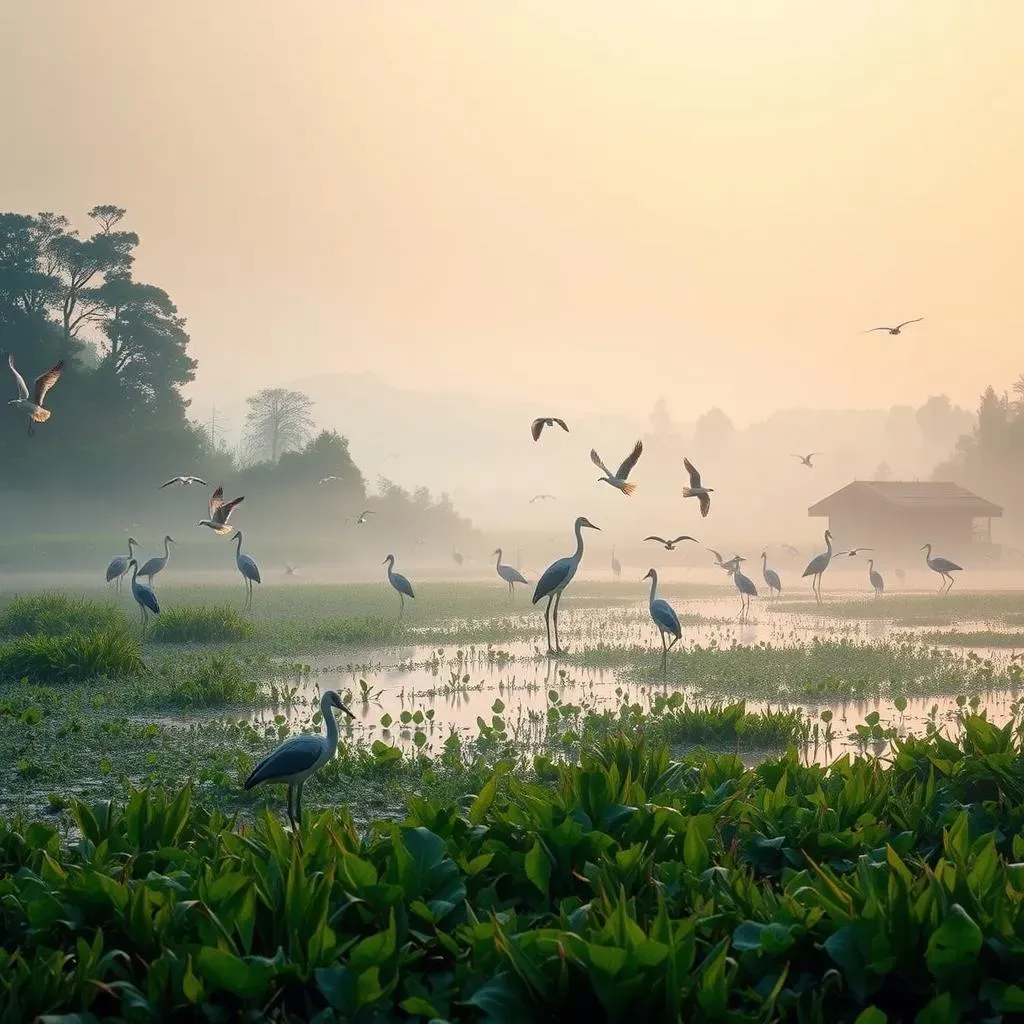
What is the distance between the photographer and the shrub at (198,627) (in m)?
18.3

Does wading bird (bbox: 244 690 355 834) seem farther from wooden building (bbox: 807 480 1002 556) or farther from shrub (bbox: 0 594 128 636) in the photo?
wooden building (bbox: 807 480 1002 556)

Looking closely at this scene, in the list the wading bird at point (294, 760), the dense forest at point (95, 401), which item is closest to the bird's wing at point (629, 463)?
the wading bird at point (294, 760)

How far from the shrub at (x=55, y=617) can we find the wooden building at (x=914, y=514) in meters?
39.2

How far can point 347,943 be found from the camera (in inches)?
152

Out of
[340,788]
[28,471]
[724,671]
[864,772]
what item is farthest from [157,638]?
[28,471]

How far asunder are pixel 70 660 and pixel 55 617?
4655 mm

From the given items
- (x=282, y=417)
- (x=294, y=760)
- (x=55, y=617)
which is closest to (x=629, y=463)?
(x=55, y=617)

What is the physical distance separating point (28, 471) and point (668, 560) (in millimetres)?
31322

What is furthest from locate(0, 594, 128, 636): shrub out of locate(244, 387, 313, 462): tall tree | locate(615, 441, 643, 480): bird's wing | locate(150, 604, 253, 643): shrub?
locate(244, 387, 313, 462): tall tree

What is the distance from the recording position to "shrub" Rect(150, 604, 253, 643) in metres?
→ 18.3

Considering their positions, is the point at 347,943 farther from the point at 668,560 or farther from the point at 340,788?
the point at 668,560

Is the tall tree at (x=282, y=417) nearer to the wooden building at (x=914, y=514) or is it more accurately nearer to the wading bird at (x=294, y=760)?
the wooden building at (x=914, y=514)

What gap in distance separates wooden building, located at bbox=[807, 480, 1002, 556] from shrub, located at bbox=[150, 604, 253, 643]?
125ft

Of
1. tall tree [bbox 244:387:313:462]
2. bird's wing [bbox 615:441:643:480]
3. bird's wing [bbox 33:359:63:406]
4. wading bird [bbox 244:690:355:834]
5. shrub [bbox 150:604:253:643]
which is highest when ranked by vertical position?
tall tree [bbox 244:387:313:462]
